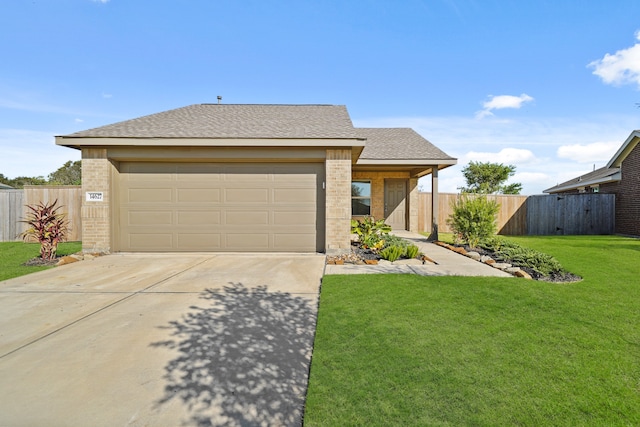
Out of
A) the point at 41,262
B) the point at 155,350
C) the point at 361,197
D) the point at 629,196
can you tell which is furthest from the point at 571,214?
the point at 41,262

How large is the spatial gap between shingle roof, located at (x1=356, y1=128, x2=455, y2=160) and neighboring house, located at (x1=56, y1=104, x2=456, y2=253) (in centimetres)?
360

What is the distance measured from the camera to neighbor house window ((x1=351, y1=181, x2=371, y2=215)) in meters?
14.1

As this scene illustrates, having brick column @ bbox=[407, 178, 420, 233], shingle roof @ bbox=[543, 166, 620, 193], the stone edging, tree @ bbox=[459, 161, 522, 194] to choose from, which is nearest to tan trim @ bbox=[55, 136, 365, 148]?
the stone edging

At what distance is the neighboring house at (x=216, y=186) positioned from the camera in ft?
26.6

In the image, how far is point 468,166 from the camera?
3488 cm

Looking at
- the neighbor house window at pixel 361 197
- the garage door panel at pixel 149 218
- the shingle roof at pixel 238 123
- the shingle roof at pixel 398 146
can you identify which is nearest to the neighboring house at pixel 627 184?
the shingle roof at pixel 398 146

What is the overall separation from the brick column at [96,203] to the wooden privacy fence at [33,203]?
151 inches

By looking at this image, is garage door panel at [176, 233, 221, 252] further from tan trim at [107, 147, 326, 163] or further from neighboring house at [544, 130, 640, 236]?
neighboring house at [544, 130, 640, 236]

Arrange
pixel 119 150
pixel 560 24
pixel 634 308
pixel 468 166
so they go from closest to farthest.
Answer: pixel 634 308
pixel 119 150
pixel 560 24
pixel 468 166

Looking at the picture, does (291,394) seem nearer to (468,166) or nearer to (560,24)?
(560,24)

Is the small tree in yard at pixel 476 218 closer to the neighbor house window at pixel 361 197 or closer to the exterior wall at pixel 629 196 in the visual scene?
the neighbor house window at pixel 361 197

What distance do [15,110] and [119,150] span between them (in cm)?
987

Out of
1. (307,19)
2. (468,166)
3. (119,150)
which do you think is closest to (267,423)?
(119,150)

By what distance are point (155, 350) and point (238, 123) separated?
7.58 m
